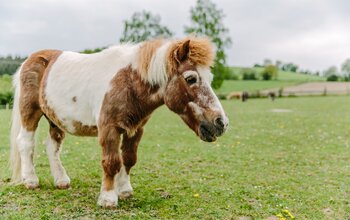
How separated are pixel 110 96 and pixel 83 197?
1.71 m

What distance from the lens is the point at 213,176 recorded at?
24.3 feet

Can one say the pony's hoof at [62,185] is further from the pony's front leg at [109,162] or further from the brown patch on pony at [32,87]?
→ the pony's front leg at [109,162]

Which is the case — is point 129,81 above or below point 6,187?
above

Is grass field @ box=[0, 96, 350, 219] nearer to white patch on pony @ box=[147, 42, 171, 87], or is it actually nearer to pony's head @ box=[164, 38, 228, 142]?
pony's head @ box=[164, 38, 228, 142]

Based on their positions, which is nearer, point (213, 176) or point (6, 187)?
point (6, 187)

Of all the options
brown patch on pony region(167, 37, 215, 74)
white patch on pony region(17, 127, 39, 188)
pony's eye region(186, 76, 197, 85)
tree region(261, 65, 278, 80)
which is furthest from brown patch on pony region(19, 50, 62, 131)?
tree region(261, 65, 278, 80)

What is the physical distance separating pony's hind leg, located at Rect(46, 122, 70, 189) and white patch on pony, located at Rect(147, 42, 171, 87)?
7.72 feet

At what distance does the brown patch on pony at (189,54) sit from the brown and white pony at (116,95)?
13mm

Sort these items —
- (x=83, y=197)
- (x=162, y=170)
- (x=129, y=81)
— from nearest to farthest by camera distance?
(x=129, y=81)
(x=83, y=197)
(x=162, y=170)

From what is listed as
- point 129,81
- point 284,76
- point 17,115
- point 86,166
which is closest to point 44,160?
point 86,166

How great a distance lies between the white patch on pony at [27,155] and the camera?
603cm

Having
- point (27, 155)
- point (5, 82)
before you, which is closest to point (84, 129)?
point (27, 155)

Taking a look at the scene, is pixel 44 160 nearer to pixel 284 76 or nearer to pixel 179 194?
pixel 179 194

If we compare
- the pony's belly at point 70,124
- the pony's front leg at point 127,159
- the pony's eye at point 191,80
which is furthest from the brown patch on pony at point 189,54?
the pony's belly at point 70,124
